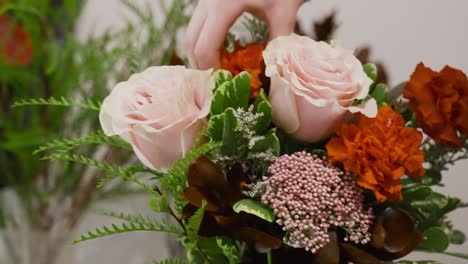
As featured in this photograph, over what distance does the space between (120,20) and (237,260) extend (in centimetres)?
83

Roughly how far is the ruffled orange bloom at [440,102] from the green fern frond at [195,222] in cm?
25

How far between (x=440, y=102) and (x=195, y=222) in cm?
28

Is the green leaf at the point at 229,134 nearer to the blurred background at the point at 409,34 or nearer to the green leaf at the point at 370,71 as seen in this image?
the green leaf at the point at 370,71

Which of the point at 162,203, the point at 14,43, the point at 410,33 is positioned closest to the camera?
the point at 162,203

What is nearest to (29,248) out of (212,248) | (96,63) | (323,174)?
(96,63)

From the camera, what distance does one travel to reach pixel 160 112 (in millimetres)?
533

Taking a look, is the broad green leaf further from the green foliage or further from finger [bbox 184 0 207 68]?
finger [bbox 184 0 207 68]

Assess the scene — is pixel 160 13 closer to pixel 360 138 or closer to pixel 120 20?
pixel 120 20

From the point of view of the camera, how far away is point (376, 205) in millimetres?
552

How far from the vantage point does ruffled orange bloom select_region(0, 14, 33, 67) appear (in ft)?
3.39

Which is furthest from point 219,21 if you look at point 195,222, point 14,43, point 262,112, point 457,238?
point 14,43

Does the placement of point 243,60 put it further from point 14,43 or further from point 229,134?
point 14,43

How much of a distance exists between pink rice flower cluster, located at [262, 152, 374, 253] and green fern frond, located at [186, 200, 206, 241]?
2.4 inches

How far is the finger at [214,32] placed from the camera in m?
0.61
